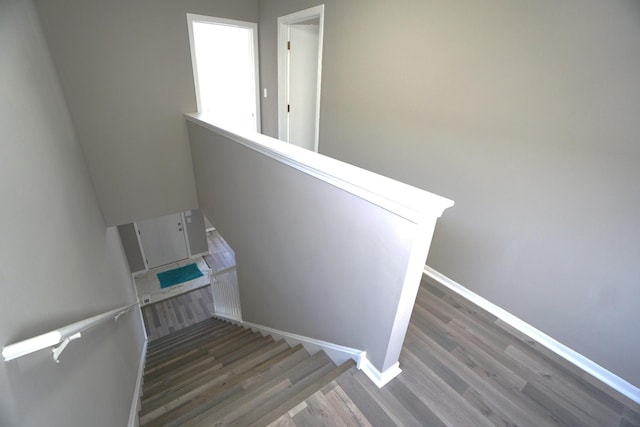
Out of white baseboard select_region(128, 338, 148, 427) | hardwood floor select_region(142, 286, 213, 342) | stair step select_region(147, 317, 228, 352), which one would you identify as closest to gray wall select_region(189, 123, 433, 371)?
white baseboard select_region(128, 338, 148, 427)

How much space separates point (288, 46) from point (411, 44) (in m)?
1.99

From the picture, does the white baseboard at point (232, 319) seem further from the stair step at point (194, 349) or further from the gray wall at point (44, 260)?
the gray wall at point (44, 260)

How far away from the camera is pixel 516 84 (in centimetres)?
166

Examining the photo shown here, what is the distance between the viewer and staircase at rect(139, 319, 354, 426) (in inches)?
63.4

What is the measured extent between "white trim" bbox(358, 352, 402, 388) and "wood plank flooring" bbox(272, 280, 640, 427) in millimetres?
30

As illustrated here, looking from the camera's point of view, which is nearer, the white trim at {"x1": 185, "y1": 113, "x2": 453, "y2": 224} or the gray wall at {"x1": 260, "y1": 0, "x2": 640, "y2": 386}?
the white trim at {"x1": 185, "y1": 113, "x2": 453, "y2": 224}

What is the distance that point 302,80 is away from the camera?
390 cm

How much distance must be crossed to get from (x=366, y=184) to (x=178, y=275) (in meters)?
5.83

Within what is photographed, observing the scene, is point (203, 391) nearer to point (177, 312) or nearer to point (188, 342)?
point (188, 342)

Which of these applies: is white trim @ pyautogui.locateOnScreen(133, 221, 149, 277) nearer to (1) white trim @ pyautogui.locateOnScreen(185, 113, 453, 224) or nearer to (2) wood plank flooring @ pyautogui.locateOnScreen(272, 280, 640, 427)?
(1) white trim @ pyautogui.locateOnScreen(185, 113, 453, 224)

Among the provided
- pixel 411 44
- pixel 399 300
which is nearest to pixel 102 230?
pixel 399 300

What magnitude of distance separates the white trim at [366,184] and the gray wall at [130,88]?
208 centimetres

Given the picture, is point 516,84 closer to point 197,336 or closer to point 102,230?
point 102,230

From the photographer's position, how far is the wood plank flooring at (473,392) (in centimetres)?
142
